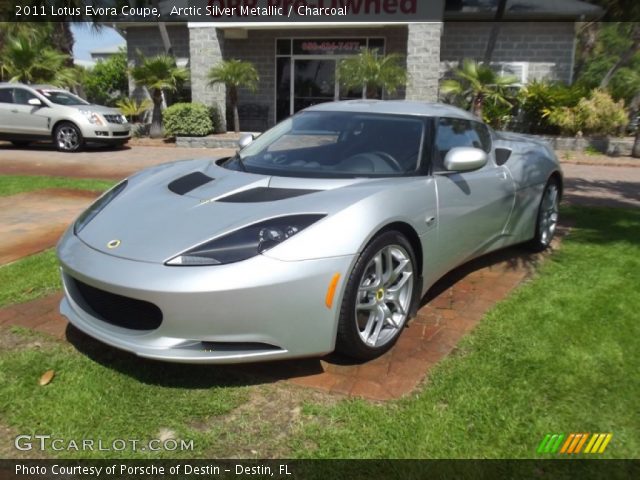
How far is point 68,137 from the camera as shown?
1379cm

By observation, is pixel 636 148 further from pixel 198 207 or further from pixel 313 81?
pixel 198 207

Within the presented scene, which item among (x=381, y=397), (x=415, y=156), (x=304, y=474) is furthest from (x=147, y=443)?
(x=415, y=156)

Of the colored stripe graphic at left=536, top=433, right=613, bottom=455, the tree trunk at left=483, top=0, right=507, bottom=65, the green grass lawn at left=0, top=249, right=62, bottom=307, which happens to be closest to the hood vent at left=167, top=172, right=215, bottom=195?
the green grass lawn at left=0, top=249, right=62, bottom=307

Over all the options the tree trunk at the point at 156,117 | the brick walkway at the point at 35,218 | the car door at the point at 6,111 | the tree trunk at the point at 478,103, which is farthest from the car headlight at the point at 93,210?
the tree trunk at the point at 156,117

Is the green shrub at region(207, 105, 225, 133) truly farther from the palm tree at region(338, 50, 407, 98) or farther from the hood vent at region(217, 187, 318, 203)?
the hood vent at region(217, 187, 318, 203)

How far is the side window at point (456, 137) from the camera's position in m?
3.79

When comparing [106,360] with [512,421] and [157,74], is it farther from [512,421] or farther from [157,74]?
[157,74]

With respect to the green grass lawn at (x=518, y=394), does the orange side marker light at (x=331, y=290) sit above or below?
above

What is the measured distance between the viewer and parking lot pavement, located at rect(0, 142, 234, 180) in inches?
415

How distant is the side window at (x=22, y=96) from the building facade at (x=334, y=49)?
4.69m

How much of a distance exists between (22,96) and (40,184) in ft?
22.8

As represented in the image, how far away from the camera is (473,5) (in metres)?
16.7

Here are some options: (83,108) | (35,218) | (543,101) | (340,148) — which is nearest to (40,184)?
(35,218)

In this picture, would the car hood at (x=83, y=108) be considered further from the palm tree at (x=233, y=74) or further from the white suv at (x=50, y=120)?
the palm tree at (x=233, y=74)
